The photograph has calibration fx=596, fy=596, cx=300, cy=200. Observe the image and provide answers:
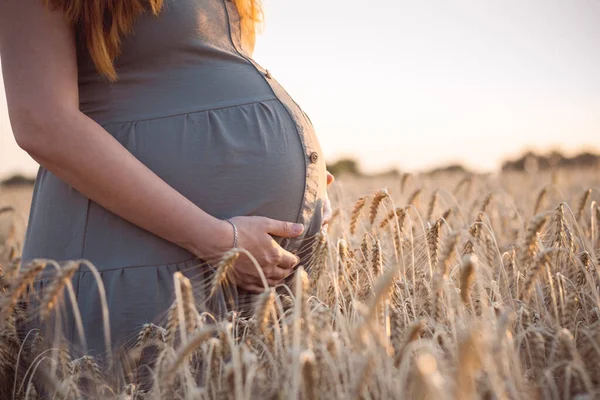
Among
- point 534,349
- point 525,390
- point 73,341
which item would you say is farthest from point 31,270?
point 534,349

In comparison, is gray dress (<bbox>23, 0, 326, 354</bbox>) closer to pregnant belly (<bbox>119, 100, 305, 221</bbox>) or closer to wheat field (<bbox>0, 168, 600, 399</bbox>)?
pregnant belly (<bbox>119, 100, 305, 221</bbox>)

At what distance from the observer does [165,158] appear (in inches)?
70.4

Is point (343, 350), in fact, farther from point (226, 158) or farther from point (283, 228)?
point (226, 158)

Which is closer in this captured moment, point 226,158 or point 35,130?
point 35,130

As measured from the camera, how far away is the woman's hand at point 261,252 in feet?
5.78

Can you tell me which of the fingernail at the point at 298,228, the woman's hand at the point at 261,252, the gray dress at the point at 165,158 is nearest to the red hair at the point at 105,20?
the gray dress at the point at 165,158

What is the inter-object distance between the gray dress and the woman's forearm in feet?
0.31

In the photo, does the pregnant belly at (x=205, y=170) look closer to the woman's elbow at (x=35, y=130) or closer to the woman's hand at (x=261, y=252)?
the woman's hand at (x=261, y=252)

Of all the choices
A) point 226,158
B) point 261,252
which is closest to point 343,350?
point 261,252

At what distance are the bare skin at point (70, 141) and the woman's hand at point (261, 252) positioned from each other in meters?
0.02

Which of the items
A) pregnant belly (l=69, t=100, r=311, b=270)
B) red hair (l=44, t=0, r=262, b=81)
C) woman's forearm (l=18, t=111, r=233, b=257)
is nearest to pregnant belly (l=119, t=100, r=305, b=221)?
pregnant belly (l=69, t=100, r=311, b=270)

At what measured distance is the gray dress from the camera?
5.71ft

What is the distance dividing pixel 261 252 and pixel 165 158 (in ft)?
1.32

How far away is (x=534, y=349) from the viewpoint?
1.48 metres
